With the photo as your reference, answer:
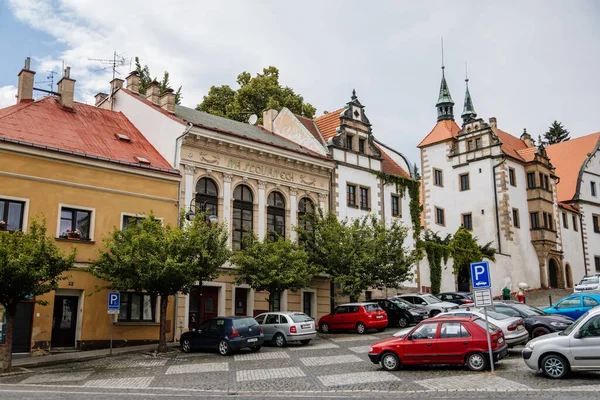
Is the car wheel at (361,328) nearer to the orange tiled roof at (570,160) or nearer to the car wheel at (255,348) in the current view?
the car wheel at (255,348)

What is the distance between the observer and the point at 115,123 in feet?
106

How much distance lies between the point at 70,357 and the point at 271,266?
9319 millimetres

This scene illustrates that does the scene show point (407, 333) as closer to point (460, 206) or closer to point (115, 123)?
point (115, 123)

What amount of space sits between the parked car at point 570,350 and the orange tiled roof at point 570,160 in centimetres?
4794

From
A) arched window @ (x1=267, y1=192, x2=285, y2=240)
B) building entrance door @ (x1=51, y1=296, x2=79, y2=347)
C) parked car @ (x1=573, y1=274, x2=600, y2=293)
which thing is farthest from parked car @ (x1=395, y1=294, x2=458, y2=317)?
building entrance door @ (x1=51, y1=296, x2=79, y2=347)

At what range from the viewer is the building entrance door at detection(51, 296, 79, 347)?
82.5 ft

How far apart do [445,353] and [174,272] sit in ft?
35.7

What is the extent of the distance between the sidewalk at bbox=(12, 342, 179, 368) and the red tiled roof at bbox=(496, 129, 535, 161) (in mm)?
37378

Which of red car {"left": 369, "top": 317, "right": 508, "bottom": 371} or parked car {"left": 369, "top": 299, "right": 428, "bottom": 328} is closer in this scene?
red car {"left": 369, "top": 317, "right": 508, "bottom": 371}

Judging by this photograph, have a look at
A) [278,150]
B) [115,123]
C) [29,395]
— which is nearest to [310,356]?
[29,395]

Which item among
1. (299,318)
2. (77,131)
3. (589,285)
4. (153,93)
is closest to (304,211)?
(153,93)

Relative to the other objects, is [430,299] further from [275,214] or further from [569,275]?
[569,275]

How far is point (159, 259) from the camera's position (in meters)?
23.8

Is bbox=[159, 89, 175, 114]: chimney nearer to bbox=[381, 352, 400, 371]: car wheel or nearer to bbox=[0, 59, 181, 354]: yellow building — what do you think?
bbox=[0, 59, 181, 354]: yellow building
